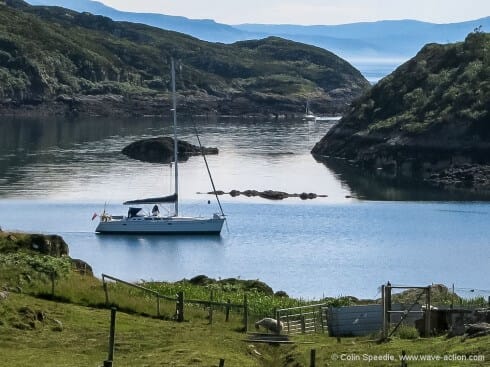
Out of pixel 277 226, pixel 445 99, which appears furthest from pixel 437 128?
pixel 277 226

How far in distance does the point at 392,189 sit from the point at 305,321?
10874 centimetres

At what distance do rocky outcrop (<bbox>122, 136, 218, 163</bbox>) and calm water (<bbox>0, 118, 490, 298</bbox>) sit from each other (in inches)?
349

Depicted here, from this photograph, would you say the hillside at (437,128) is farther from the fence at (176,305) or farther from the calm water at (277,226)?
the fence at (176,305)

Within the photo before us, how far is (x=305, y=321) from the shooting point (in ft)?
147

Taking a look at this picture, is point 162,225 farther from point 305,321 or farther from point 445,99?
point 445,99

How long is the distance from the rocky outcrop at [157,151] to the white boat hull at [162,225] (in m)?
74.3

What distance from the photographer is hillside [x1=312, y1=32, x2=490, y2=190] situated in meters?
166

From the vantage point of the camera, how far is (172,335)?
39.7 m

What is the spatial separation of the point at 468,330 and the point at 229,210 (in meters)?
94.2

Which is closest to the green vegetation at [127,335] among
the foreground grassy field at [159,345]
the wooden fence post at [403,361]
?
the foreground grassy field at [159,345]

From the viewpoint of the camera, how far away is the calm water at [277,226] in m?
89.6

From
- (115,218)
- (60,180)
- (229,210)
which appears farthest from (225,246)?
(60,180)

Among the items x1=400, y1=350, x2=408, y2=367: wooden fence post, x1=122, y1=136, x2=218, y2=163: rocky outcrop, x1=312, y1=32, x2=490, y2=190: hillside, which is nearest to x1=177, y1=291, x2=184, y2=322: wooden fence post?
x1=400, y1=350, x2=408, y2=367: wooden fence post

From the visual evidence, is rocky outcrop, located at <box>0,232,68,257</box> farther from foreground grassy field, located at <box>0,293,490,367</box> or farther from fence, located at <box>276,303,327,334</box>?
fence, located at <box>276,303,327,334</box>
